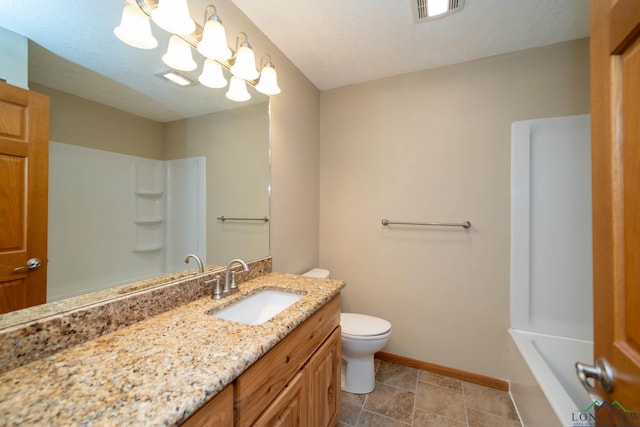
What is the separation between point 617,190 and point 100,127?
1.52m

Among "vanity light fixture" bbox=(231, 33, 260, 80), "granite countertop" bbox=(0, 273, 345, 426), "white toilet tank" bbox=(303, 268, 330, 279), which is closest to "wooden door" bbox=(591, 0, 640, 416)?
"granite countertop" bbox=(0, 273, 345, 426)

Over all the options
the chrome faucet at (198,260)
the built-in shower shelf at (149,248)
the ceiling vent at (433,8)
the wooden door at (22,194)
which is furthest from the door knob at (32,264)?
the ceiling vent at (433,8)

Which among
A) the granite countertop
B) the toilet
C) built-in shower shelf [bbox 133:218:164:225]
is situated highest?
built-in shower shelf [bbox 133:218:164:225]

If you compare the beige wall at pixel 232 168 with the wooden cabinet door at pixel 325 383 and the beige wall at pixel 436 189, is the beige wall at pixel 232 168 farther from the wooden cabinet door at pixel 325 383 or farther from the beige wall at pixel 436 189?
the beige wall at pixel 436 189

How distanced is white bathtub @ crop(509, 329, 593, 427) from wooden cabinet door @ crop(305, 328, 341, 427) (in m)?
0.97

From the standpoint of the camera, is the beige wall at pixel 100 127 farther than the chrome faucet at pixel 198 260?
No

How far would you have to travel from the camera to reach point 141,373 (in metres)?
0.60

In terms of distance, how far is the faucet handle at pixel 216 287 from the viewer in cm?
115

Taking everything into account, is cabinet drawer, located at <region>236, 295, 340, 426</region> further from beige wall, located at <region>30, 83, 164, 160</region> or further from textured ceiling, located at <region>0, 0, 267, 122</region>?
textured ceiling, located at <region>0, 0, 267, 122</region>

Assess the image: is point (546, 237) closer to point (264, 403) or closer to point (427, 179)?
point (427, 179)

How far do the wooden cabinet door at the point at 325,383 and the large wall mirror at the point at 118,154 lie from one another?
717 mm

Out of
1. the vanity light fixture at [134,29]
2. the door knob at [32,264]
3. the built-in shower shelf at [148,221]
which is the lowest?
the door knob at [32,264]

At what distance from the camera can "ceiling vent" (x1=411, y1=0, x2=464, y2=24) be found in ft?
4.34

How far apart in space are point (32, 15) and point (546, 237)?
273 centimetres
